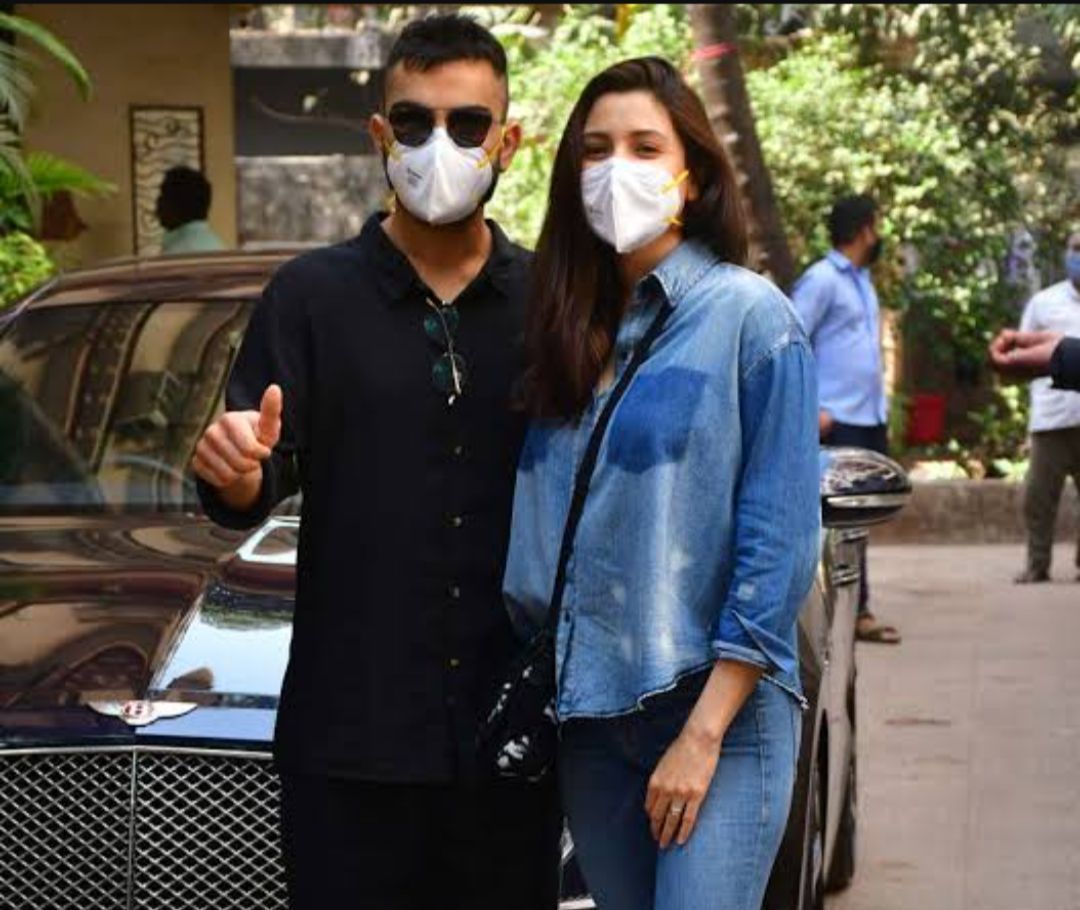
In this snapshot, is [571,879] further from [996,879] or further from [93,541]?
[996,879]

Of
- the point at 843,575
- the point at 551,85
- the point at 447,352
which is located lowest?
the point at 843,575

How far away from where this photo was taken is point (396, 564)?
3713 millimetres

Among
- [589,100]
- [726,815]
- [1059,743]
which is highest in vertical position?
[589,100]

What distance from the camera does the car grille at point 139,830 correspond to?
14.7 ft

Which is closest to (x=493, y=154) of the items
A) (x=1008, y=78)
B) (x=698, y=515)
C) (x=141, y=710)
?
(x=698, y=515)

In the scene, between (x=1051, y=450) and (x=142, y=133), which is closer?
(x=1051, y=450)

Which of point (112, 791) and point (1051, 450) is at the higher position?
point (112, 791)

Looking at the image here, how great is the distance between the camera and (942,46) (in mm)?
16859

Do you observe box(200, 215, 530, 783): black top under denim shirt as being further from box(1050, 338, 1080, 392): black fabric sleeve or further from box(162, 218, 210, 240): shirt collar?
box(162, 218, 210, 240): shirt collar

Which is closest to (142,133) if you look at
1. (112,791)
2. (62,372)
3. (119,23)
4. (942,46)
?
(119,23)

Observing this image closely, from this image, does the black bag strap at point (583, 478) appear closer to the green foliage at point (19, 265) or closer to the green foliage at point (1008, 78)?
the green foliage at point (19, 265)

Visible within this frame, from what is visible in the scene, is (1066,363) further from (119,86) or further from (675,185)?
(119,86)

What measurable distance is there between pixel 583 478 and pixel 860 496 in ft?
6.84

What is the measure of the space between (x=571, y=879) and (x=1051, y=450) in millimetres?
8862
